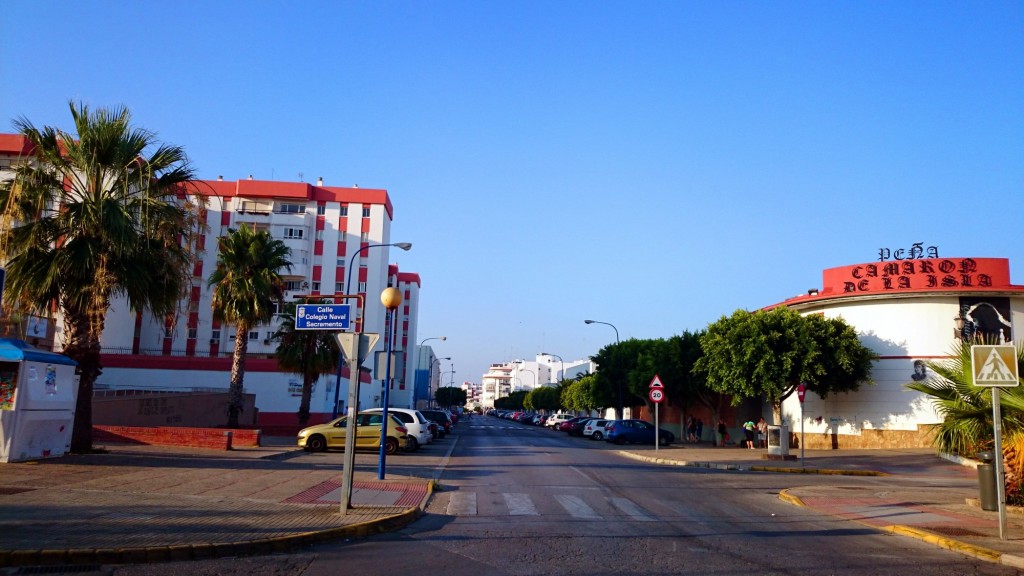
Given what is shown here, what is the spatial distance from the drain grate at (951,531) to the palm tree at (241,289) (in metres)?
25.8

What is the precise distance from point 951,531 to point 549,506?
6.48 meters

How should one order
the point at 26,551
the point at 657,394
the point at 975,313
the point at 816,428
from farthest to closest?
1. the point at 816,428
2. the point at 975,313
3. the point at 657,394
4. the point at 26,551

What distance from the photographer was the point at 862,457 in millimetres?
30625

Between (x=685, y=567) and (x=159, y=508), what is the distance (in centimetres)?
749

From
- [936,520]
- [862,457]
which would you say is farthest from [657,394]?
[936,520]

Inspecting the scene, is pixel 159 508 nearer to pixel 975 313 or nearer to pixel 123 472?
pixel 123 472

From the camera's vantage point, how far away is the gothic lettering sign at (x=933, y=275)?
3472 centimetres

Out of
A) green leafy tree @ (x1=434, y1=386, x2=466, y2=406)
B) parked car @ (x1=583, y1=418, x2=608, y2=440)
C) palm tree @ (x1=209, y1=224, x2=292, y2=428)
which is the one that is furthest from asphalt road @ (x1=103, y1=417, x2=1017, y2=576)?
green leafy tree @ (x1=434, y1=386, x2=466, y2=406)

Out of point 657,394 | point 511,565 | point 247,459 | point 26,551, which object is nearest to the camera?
point 26,551

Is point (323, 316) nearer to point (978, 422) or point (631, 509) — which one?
point (631, 509)

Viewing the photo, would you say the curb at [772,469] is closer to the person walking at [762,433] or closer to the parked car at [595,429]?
the person walking at [762,433]

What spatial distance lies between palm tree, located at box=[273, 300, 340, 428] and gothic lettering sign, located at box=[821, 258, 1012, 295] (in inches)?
1038

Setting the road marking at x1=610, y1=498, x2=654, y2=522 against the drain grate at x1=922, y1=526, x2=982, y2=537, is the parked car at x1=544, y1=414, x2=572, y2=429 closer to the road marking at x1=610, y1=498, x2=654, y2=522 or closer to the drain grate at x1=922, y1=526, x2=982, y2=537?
the road marking at x1=610, y1=498, x2=654, y2=522

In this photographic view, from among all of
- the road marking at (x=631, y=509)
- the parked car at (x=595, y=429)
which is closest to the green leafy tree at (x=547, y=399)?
the parked car at (x=595, y=429)
